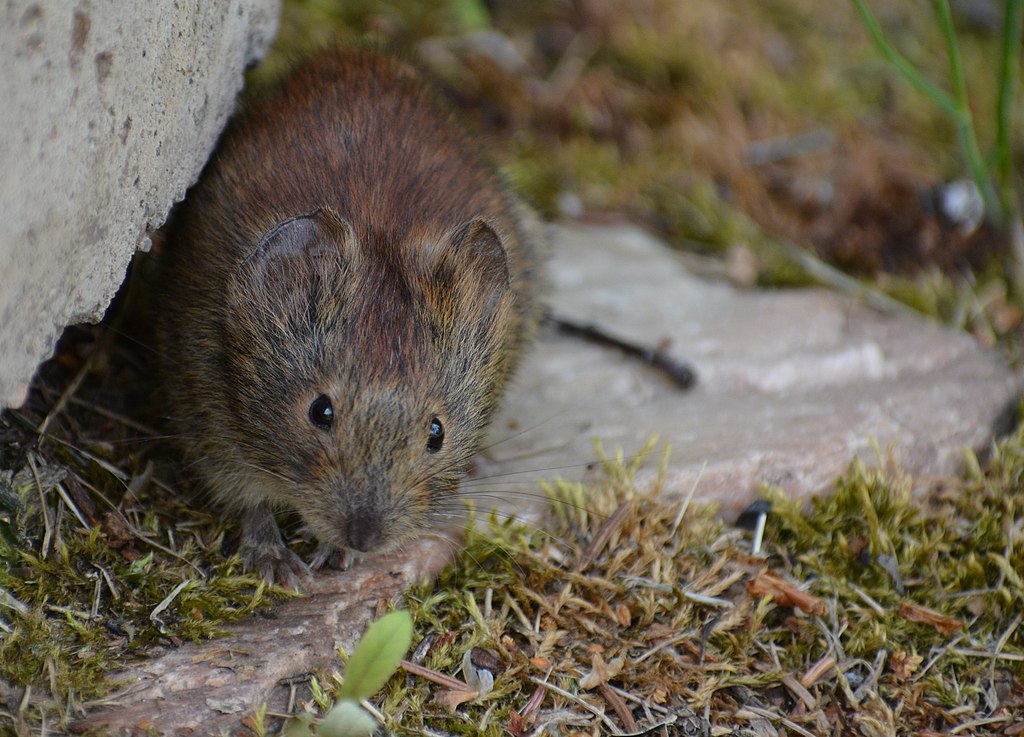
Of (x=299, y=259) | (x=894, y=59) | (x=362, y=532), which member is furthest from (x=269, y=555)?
(x=894, y=59)

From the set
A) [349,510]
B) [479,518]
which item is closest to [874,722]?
[479,518]

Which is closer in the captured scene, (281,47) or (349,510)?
(349,510)

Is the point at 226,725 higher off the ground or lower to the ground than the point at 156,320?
lower

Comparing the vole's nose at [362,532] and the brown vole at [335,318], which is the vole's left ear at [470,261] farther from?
the vole's nose at [362,532]

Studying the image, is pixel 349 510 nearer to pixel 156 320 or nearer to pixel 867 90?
pixel 156 320

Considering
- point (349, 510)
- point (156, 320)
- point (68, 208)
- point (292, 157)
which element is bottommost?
point (349, 510)

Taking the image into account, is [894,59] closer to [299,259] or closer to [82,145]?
[299,259]

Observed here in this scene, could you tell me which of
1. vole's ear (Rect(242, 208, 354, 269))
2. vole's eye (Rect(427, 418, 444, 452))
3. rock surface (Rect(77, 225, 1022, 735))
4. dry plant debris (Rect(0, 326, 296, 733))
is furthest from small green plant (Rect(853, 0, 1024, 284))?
dry plant debris (Rect(0, 326, 296, 733))

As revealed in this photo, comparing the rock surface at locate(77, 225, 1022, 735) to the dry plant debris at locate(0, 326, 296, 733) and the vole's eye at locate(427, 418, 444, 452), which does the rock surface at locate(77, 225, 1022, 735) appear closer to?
the dry plant debris at locate(0, 326, 296, 733)
